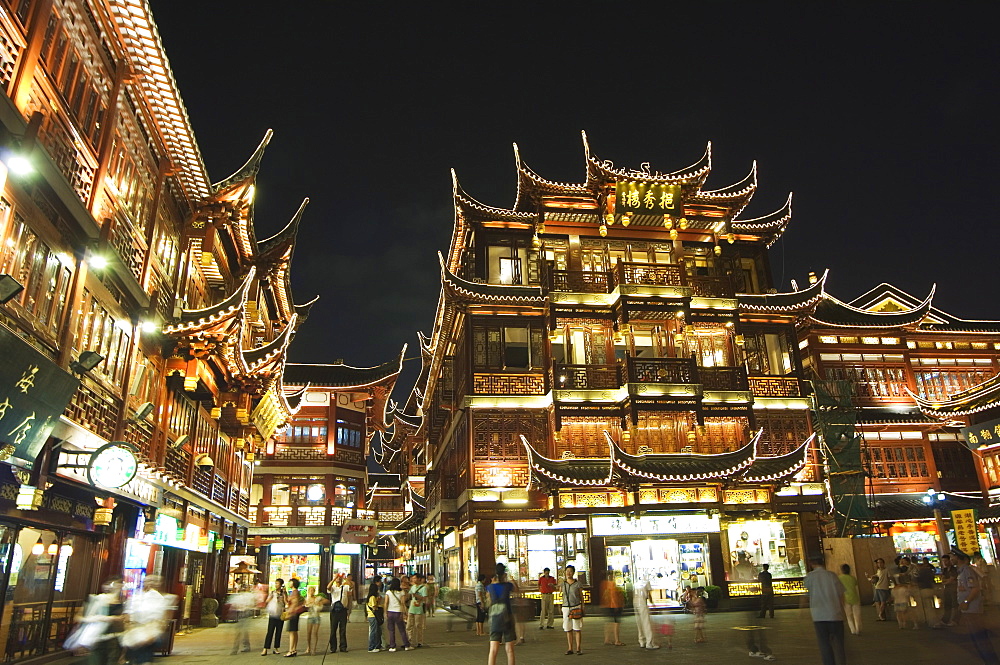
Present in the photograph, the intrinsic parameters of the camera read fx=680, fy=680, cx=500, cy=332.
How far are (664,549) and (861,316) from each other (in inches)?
761

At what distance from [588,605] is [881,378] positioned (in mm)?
22111

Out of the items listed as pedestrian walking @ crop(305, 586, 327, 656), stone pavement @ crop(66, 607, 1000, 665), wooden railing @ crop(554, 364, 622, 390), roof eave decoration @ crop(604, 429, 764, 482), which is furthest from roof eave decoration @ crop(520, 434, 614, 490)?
pedestrian walking @ crop(305, 586, 327, 656)

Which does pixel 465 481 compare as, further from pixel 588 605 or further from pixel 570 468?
pixel 588 605

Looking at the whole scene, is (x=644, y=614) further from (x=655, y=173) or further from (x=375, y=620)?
(x=655, y=173)

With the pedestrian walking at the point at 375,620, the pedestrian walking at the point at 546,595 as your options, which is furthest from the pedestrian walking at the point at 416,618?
the pedestrian walking at the point at 546,595

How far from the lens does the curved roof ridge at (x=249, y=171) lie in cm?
1964

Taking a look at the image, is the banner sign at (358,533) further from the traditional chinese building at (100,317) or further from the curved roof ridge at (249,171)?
the curved roof ridge at (249,171)

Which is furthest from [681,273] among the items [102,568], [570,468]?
[102,568]

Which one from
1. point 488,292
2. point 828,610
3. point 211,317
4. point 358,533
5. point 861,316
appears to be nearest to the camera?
point 828,610

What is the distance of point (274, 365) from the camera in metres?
23.4

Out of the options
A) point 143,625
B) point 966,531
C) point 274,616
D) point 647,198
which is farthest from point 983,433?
point 143,625

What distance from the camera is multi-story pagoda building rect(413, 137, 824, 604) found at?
26.5 meters

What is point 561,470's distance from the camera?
86.5 ft

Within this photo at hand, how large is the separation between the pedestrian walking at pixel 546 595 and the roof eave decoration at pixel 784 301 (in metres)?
16.9
